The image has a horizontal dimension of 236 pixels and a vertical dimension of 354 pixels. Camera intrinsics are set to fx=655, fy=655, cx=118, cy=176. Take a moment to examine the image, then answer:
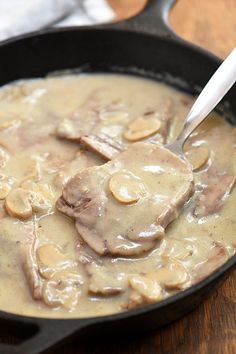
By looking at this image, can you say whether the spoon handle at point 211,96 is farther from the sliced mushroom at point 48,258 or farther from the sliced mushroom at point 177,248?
the sliced mushroom at point 48,258

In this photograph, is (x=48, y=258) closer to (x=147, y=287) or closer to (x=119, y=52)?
(x=147, y=287)

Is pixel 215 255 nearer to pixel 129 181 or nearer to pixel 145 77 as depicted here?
pixel 129 181

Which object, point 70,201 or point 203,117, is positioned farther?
point 203,117

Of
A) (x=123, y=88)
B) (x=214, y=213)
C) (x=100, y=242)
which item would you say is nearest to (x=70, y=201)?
(x=100, y=242)

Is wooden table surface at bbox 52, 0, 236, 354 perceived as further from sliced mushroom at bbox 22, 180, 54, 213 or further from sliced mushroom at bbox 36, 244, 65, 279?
sliced mushroom at bbox 22, 180, 54, 213

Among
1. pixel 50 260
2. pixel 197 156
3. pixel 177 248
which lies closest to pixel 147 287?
pixel 177 248

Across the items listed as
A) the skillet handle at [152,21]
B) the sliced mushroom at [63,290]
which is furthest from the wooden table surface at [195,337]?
the skillet handle at [152,21]
